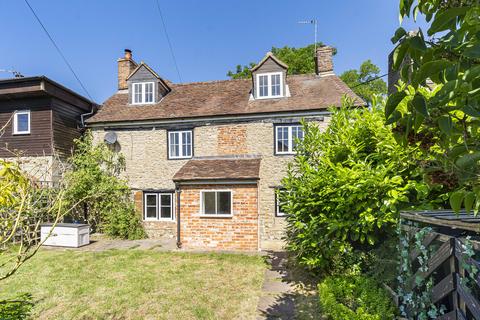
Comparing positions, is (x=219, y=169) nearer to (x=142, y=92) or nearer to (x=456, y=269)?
(x=142, y=92)

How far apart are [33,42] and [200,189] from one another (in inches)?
419

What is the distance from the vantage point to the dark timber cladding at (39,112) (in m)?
13.7

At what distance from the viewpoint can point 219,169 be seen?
40.4 feet

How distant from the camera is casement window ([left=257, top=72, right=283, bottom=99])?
14.4 m

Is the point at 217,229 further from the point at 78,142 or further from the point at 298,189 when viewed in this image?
the point at 78,142

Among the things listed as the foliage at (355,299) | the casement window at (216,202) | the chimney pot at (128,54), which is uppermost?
the chimney pot at (128,54)

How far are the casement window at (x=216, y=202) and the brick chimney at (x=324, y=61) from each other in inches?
373

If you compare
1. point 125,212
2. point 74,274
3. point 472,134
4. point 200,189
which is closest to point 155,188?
point 125,212

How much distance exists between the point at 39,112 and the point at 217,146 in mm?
9641

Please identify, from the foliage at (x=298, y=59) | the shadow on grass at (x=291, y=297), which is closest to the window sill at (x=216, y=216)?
the shadow on grass at (x=291, y=297)

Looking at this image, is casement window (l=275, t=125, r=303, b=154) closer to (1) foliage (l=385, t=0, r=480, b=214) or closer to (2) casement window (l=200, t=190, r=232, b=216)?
(2) casement window (l=200, t=190, r=232, b=216)

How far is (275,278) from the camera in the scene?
803 centimetres

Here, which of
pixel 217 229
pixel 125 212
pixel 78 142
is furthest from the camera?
pixel 78 142

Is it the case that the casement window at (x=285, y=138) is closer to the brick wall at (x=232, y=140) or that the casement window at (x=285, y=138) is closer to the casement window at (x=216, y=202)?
the brick wall at (x=232, y=140)
